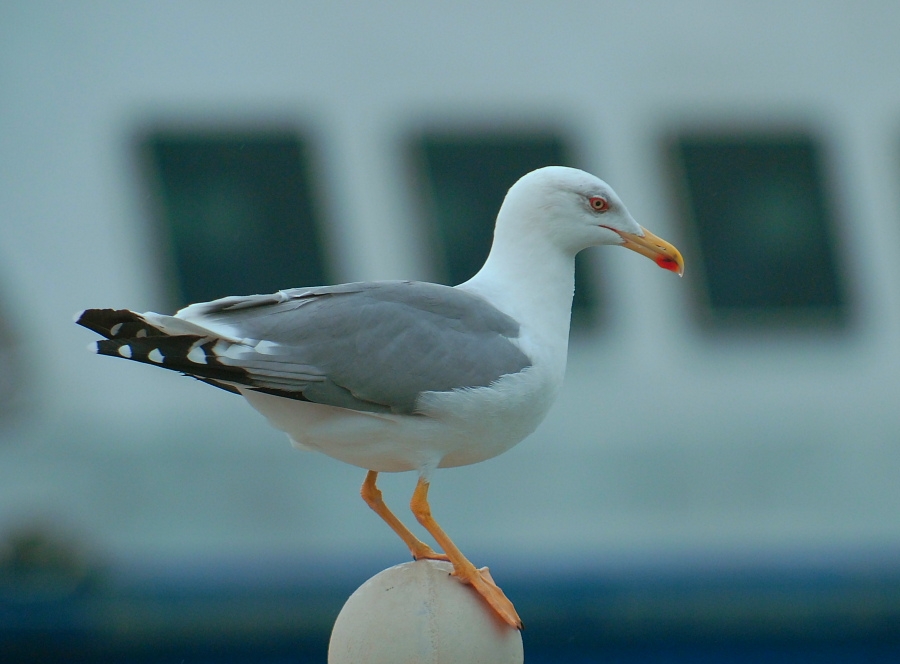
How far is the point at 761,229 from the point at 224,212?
3.14 metres

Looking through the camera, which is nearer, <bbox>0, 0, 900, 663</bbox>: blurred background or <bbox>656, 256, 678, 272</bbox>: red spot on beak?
<bbox>656, 256, 678, 272</bbox>: red spot on beak

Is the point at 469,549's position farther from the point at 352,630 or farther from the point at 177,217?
the point at 352,630

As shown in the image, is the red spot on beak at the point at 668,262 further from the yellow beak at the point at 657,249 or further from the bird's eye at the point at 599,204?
the bird's eye at the point at 599,204

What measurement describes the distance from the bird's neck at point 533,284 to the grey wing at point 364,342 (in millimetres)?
93

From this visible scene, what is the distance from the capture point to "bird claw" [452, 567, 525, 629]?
2615mm

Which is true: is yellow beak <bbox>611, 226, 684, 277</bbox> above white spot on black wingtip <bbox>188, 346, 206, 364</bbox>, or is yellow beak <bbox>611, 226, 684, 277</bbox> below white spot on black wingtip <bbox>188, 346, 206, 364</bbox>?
above

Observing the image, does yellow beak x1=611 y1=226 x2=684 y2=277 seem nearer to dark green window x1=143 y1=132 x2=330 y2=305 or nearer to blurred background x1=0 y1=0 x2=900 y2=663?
blurred background x1=0 y1=0 x2=900 y2=663

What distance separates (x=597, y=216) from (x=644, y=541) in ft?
14.1

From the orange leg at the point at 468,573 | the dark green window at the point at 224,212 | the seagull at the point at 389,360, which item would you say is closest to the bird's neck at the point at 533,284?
the seagull at the point at 389,360

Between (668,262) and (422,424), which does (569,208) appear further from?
(422,424)

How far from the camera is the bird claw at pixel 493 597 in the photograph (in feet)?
8.58

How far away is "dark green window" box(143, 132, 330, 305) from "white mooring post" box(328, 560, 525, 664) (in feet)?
14.0

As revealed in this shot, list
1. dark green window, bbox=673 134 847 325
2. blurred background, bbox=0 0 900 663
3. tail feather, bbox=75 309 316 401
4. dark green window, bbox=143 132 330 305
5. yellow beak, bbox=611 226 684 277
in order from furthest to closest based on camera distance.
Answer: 1. dark green window, bbox=673 134 847 325
2. dark green window, bbox=143 132 330 305
3. blurred background, bbox=0 0 900 663
4. yellow beak, bbox=611 226 684 277
5. tail feather, bbox=75 309 316 401

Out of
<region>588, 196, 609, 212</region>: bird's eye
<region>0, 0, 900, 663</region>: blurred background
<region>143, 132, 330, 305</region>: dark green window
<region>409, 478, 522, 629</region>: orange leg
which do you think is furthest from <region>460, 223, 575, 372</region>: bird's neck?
<region>143, 132, 330, 305</region>: dark green window
